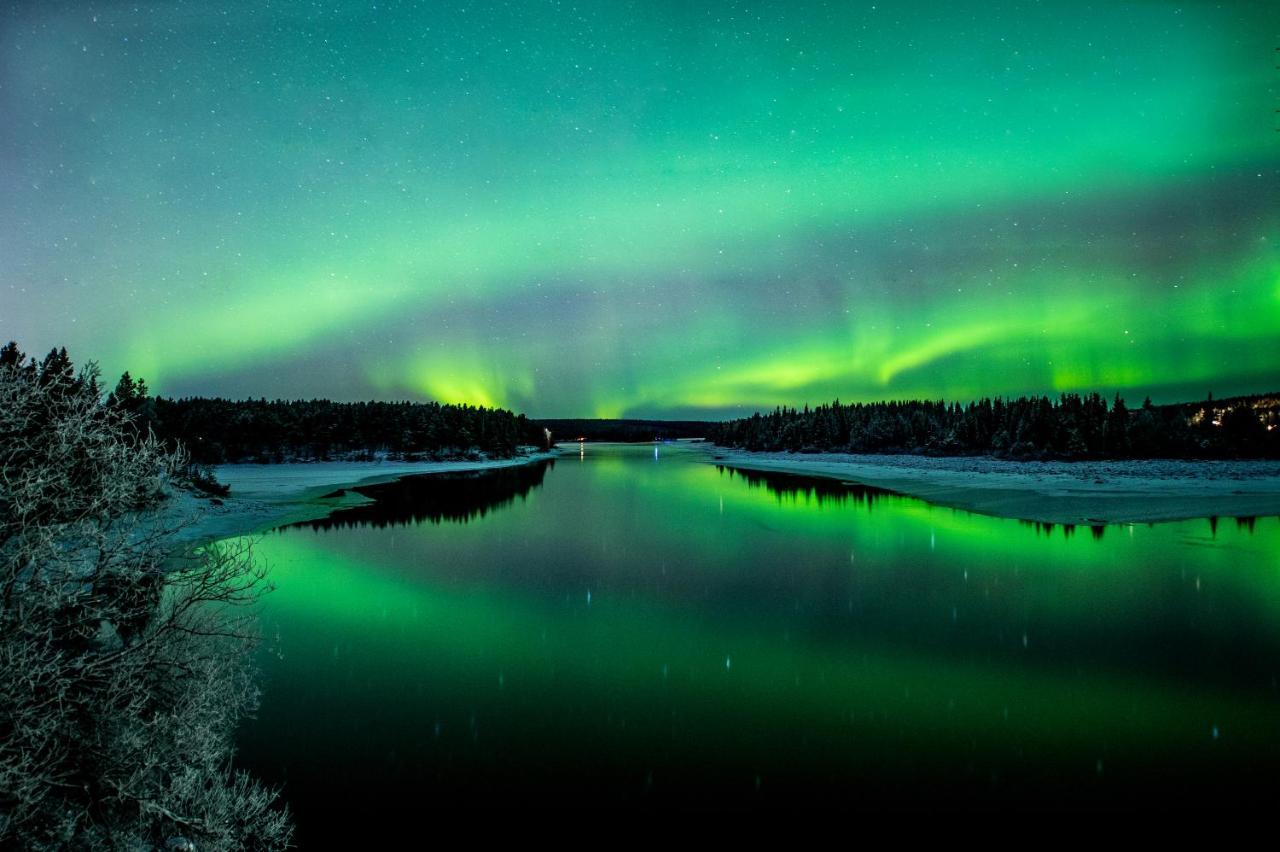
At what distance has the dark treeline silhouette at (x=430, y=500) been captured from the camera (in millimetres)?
36697

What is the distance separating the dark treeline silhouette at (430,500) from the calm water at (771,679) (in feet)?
32.8

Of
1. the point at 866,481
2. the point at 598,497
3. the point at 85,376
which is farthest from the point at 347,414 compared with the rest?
the point at 85,376

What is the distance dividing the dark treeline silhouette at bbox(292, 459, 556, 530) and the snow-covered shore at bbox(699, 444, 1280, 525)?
3151cm

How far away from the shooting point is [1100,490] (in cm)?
4369

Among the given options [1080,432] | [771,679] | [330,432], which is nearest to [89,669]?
[771,679]

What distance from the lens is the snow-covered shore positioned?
35156mm

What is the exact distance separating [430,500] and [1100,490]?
47.6m

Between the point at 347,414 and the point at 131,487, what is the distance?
120m

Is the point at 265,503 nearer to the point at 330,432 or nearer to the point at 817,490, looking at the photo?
the point at 817,490

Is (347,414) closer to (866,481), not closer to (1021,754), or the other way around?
(866,481)

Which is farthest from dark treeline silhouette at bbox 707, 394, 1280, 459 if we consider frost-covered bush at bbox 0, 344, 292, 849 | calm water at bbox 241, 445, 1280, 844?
frost-covered bush at bbox 0, 344, 292, 849

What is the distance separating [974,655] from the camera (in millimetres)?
14148

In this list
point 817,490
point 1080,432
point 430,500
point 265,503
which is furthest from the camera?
point 1080,432

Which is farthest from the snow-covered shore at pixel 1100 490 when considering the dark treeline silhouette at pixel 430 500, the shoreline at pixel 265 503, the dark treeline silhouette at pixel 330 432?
the dark treeline silhouette at pixel 330 432
